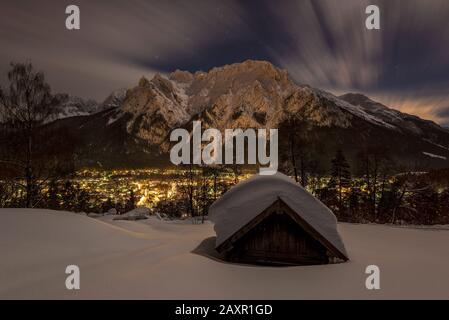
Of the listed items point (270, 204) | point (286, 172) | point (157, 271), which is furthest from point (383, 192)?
point (157, 271)

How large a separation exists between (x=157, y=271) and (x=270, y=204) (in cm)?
405

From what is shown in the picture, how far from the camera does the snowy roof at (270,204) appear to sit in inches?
344

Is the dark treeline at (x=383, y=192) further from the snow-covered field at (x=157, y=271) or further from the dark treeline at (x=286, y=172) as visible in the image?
the snow-covered field at (x=157, y=271)

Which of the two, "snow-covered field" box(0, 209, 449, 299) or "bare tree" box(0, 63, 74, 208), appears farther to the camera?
"bare tree" box(0, 63, 74, 208)

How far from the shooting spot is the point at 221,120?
19288 centimetres

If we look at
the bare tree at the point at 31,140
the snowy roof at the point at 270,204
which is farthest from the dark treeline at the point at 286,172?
the snowy roof at the point at 270,204

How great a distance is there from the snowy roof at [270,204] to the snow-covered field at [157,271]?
1.03 m

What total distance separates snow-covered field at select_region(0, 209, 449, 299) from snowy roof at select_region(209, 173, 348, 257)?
1.03m

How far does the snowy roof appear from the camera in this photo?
8.74 metres

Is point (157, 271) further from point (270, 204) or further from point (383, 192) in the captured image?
point (383, 192)

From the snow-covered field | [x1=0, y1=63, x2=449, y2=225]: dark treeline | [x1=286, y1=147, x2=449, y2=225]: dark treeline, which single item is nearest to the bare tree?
[x1=0, y1=63, x2=449, y2=225]: dark treeline

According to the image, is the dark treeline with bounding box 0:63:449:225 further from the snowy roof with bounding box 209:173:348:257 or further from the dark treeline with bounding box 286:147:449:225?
the snowy roof with bounding box 209:173:348:257
